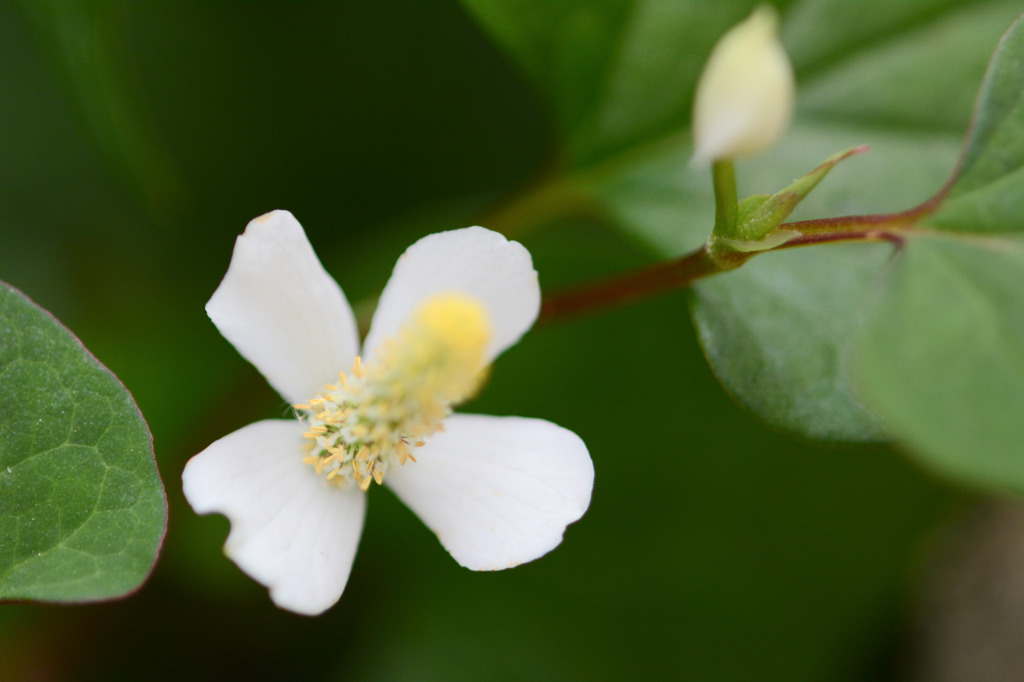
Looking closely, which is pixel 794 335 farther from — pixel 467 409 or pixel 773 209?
pixel 467 409

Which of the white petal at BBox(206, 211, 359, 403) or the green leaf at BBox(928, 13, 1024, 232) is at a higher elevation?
the white petal at BBox(206, 211, 359, 403)

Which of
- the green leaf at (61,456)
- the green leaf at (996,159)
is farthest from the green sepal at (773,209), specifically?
the green leaf at (61,456)

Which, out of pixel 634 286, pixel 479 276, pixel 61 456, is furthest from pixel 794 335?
pixel 61 456

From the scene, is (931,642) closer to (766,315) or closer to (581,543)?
(581,543)

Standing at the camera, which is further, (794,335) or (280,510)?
(794,335)

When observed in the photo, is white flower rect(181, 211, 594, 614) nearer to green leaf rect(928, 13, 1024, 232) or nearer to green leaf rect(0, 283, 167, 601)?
green leaf rect(0, 283, 167, 601)

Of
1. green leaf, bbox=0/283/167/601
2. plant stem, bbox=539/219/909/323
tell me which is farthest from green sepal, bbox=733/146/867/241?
green leaf, bbox=0/283/167/601

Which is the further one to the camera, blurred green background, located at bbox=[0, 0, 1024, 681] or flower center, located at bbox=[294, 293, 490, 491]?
blurred green background, located at bbox=[0, 0, 1024, 681]
